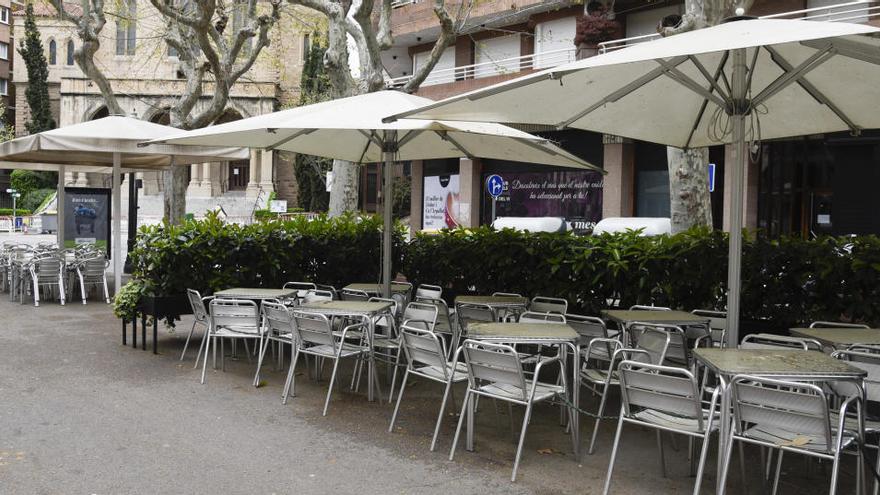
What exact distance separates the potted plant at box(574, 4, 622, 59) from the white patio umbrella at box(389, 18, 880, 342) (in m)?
15.4

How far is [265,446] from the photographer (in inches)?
214

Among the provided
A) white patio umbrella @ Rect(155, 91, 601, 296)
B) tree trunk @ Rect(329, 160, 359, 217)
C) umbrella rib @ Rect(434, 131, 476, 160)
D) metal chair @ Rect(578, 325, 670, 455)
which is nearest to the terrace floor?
metal chair @ Rect(578, 325, 670, 455)

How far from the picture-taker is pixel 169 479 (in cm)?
475

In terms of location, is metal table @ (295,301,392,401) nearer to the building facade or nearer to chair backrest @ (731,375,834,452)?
chair backrest @ (731,375,834,452)

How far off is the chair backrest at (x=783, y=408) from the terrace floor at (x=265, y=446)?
3.17 ft

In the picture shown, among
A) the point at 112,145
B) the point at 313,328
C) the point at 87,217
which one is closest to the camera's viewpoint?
the point at 313,328

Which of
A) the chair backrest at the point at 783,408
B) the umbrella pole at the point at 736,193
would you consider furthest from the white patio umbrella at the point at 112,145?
the chair backrest at the point at 783,408

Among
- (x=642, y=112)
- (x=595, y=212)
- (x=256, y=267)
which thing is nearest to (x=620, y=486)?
(x=642, y=112)

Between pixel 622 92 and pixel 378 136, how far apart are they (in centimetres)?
341

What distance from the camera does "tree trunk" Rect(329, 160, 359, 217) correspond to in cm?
1427

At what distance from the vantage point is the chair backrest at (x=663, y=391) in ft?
13.7

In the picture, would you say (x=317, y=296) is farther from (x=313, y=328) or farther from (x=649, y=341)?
(x=649, y=341)

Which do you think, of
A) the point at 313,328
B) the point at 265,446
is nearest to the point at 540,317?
the point at 313,328

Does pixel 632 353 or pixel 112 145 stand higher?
pixel 112 145
